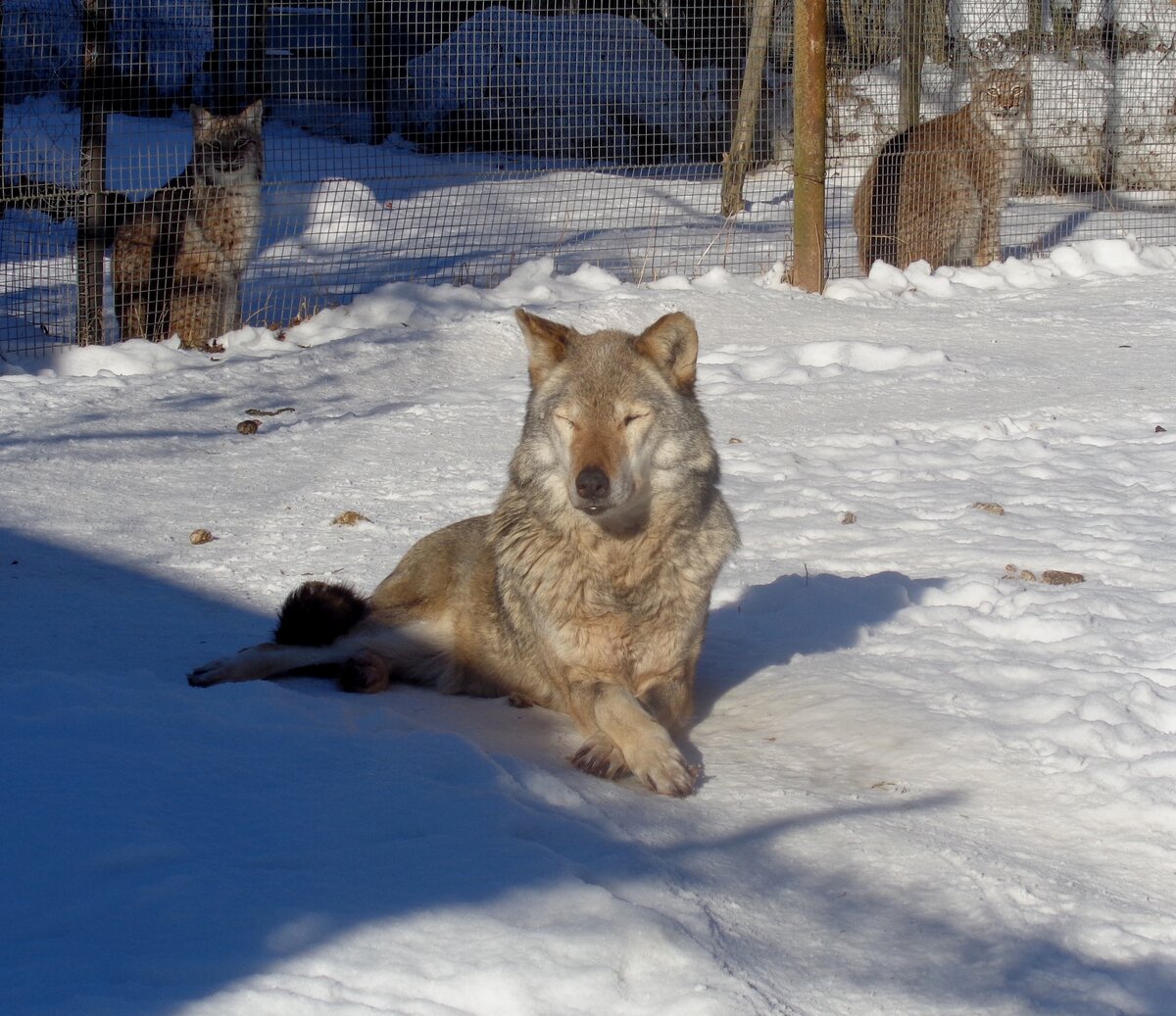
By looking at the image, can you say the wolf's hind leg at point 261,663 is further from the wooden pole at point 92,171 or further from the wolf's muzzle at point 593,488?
the wooden pole at point 92,171

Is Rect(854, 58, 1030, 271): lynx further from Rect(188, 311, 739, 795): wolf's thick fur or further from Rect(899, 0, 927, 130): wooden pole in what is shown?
Rect(188, 311, 739, 795): wolf's thick fur

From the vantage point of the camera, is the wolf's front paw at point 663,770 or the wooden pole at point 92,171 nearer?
the wolf's front paw at point 663,770

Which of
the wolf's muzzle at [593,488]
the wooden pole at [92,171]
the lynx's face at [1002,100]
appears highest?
the lynx's face at [1002,100]

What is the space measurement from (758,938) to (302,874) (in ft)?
3.33

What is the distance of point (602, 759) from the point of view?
3977mm

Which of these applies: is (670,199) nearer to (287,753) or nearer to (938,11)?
(938,11)

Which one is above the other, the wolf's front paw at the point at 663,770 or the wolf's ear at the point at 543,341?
the wolf's ear at the point at 543,341

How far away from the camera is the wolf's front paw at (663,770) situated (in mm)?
3768

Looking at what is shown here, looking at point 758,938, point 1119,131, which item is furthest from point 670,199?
point 758,938

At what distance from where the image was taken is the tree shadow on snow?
8.20ft

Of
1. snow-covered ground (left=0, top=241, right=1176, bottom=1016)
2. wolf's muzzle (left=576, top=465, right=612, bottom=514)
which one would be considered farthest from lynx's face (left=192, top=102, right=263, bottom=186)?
wolf's muzzle (left=576, top=465, right=612, bottom=514)

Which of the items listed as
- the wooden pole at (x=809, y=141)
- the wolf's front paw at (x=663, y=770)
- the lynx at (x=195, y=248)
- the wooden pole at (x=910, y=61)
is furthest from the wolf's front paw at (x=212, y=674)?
the wooden pole at (x=910, y=61)

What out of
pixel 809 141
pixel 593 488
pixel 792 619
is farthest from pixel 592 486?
pixel 809 141

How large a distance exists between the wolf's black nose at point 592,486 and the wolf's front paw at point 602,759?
2.52 feet
